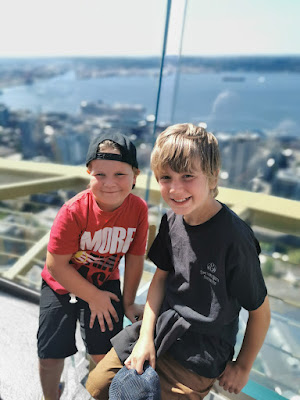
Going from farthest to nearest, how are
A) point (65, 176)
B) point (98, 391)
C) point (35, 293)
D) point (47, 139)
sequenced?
point (47, 139) → point (65, 176) → point (35, 293) → point (98, 391)

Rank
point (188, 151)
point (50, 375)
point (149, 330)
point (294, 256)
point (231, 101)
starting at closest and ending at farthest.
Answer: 1. point (188, 151)
2. point (149, 330)
3. point (50, 375)
4. point (294, 256)
5. point (231, 101)

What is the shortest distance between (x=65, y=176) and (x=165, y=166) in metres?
1.29

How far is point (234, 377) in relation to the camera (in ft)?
2.60

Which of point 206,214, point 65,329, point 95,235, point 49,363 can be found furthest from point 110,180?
point 49,363

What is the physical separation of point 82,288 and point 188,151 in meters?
0.54

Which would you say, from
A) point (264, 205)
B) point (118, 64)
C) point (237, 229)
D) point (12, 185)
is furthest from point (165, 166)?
point (118, 64)

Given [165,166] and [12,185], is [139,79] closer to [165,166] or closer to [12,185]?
[12,185]

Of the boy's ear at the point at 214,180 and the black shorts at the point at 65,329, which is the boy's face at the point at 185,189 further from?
the black shorts at the point at 65,329

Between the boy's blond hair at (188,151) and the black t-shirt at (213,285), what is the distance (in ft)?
0.39

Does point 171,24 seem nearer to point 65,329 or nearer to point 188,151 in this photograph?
point 188,151

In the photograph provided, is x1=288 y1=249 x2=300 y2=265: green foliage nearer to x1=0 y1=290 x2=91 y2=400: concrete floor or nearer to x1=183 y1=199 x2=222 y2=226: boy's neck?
x1=183 y1=199 x2=222 y2=226: boy's neck

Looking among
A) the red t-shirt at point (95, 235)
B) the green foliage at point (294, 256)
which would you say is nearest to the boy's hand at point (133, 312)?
the red t-shirt at point (95, 235)

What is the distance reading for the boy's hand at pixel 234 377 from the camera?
79cm

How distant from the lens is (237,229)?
733mm
